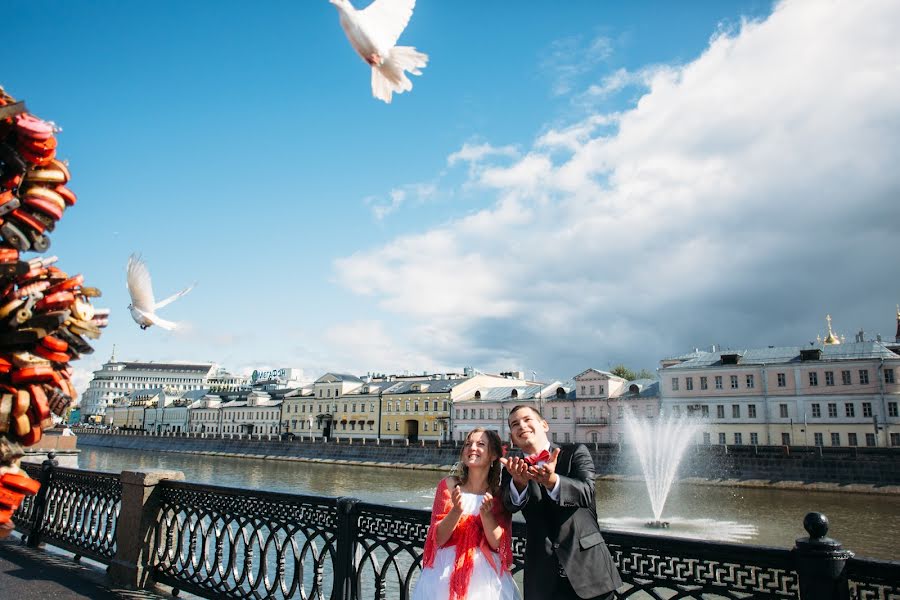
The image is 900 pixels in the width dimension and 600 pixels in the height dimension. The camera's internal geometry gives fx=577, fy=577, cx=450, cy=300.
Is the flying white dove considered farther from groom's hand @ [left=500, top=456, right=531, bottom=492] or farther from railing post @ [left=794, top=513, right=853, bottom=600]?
railing post @ [left=794, top=513, right=853, bottom=600]

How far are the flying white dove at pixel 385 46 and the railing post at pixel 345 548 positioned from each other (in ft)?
11.7

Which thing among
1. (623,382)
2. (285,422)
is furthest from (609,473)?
(285,422)

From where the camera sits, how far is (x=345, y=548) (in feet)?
14.7

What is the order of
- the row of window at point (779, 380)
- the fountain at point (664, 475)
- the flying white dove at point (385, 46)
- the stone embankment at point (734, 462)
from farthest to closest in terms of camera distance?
1. the row of window at point (779, 380)
2. the stone embankment at point (734, 462)
3. the fountain at point (664, 475)
4. the flying white dove at point (385, 46)

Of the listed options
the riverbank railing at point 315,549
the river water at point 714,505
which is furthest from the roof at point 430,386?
the riverbank railing at point 315,549

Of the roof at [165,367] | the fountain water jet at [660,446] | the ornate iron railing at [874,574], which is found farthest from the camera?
the roof at [165,367]

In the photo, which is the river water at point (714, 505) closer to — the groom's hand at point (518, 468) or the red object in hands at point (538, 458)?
the red object in hands at point (538, 458)

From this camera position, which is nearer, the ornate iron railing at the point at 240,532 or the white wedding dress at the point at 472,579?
the white wedding dress at the point at 472,579

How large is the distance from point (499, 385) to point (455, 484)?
66775 millimetres

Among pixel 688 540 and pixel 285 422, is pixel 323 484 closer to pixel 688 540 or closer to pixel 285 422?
pixel 688 540

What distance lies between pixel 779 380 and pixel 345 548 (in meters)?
47.0

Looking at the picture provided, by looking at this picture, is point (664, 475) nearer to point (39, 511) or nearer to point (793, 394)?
point (793, 394)

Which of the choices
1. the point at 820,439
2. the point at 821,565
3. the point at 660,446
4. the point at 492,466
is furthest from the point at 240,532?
the point at 820,439

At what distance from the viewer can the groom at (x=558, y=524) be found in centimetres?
271
